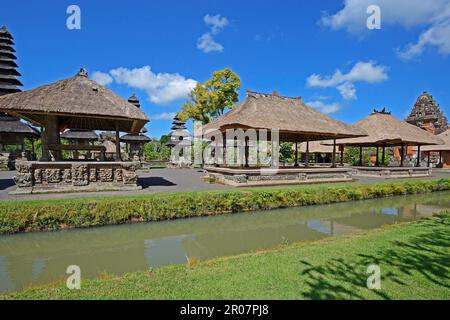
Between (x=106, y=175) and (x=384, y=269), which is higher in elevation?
(x=106, y=175)

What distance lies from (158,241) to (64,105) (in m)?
6.62

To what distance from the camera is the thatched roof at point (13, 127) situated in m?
20.6

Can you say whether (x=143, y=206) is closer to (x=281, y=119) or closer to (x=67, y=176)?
(x=67, y=176)

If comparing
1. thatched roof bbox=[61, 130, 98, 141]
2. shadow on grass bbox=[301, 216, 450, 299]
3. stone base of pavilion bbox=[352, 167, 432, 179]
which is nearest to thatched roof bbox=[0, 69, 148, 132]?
shadow on grass bbox=[301, 216, 450, 299]

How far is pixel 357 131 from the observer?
15.6m

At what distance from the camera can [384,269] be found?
3496 mm

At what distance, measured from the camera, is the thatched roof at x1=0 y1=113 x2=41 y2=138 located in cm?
2061

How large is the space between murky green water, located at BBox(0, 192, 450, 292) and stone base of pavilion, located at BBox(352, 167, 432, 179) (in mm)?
9908

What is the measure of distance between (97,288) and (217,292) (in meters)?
1.53

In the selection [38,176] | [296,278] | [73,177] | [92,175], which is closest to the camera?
[296,278]

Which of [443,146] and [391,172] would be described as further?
[443,146]

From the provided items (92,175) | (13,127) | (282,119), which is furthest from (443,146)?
(13,127)
